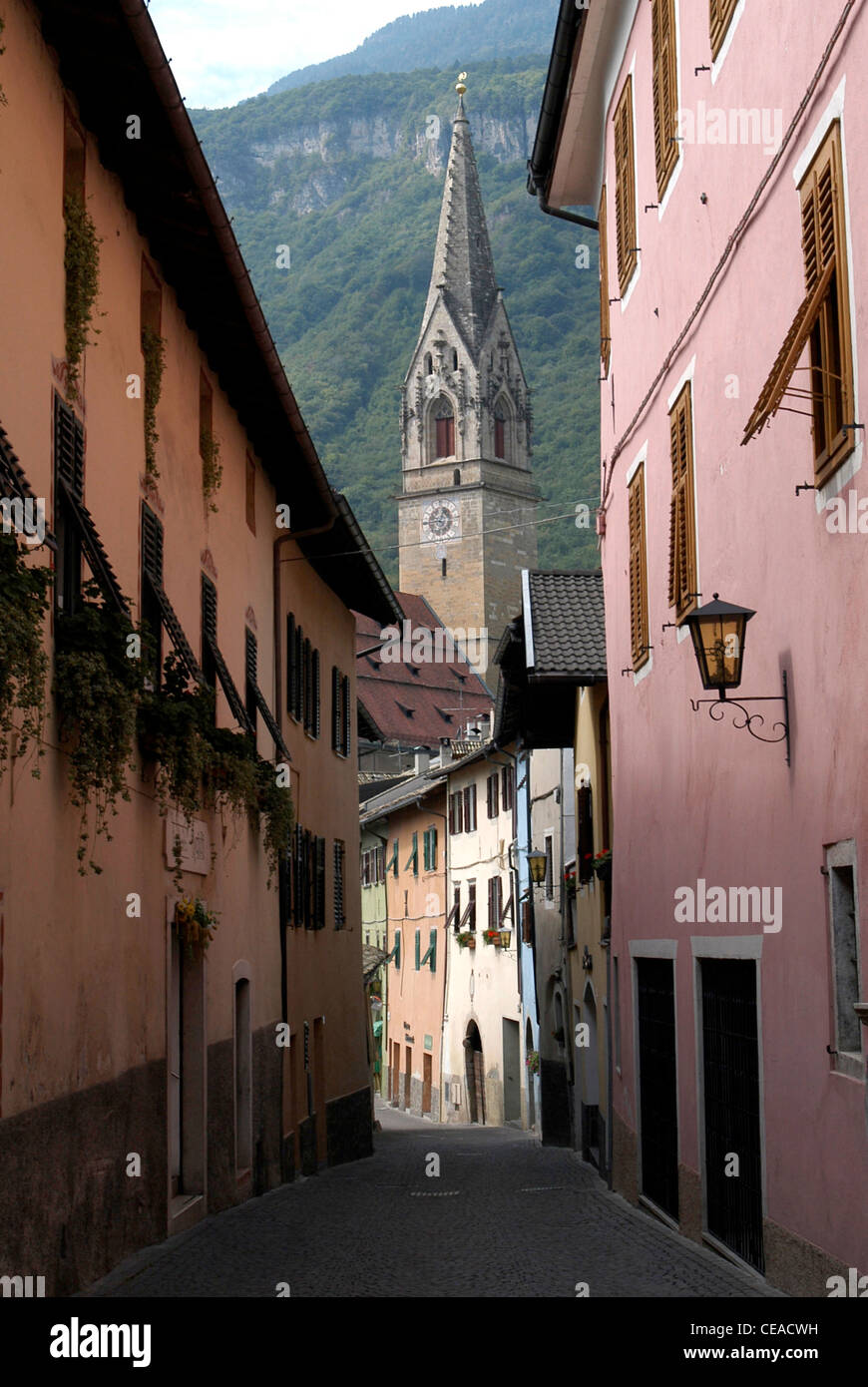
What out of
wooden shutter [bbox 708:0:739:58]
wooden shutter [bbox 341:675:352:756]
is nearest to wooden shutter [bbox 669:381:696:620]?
wooden shutter [bbox 708:0:739:58]

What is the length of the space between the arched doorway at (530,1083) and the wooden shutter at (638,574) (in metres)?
18.9

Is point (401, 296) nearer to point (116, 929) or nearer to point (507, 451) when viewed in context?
point (507, 451)

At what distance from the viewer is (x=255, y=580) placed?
1820 cm

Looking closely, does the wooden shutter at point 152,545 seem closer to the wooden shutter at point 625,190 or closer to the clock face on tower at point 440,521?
the wooden shutter at point 625,190

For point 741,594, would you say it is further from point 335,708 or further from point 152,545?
point 335,708

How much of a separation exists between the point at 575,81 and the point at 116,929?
8.61m

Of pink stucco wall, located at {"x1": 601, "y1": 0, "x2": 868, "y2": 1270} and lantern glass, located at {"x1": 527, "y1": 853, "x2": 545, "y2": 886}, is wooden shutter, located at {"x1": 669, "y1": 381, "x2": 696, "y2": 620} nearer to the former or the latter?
pink stucco wall, located at {"x1": 601, "y1": 0, "x2": 868, "y2": 1270}

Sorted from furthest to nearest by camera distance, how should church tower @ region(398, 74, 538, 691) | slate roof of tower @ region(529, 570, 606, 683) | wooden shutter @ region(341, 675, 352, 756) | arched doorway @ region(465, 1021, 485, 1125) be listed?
church tower @ region(398, 74, 538, 691)
arched doorway @ region(465, 1021, 485, 1125)
wooden shutter @ region(341, 675, 352, 756)
slate roof of tower @ region(529, 570, 606, 683)

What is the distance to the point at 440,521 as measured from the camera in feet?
372

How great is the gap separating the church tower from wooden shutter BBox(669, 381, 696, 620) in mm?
95754

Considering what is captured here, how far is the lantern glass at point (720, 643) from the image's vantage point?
31.9 ft

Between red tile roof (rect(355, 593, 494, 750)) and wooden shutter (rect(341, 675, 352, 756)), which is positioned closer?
wooden shutter (rect(341, 675, 352, 756))

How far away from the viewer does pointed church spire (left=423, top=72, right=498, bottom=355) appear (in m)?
110
